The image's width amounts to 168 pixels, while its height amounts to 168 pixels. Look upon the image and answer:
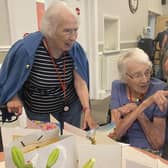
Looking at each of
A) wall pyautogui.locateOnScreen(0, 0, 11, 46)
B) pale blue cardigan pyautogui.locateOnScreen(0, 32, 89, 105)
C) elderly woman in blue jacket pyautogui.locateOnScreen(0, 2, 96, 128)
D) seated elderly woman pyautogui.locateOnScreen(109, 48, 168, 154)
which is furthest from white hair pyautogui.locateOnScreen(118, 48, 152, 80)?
wall pyautogui.locateOnScreen(0, 0, 11, 46)

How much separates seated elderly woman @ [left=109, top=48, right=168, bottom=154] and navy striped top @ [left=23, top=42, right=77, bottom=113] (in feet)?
1.20

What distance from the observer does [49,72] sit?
1.64 meters

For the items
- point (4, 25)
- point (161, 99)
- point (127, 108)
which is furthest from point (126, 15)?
point (161, 99)

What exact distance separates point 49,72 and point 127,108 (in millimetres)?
544

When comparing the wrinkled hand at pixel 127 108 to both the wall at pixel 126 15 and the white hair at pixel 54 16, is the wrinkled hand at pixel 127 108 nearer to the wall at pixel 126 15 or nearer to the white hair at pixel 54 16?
the white hair at pixel 54 16

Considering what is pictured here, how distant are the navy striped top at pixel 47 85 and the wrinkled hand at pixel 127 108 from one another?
1.42ft

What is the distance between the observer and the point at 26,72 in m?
1.57

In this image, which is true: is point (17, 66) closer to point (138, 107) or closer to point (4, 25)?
point (138, 107)

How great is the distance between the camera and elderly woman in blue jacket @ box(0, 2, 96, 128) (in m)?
1.54

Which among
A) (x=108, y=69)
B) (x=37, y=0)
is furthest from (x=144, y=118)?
(x=108, y=69)

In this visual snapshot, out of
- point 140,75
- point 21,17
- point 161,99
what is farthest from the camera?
point 21,17

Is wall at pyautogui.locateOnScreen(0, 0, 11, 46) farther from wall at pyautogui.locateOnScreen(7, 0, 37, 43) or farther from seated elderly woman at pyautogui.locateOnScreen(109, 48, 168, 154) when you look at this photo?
seated elderly woman at pyautogui.locateOnScreen(109, 48, 168, 154)

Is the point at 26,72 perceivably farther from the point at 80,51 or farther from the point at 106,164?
the point at 106,164

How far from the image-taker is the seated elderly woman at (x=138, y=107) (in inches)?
55.6
